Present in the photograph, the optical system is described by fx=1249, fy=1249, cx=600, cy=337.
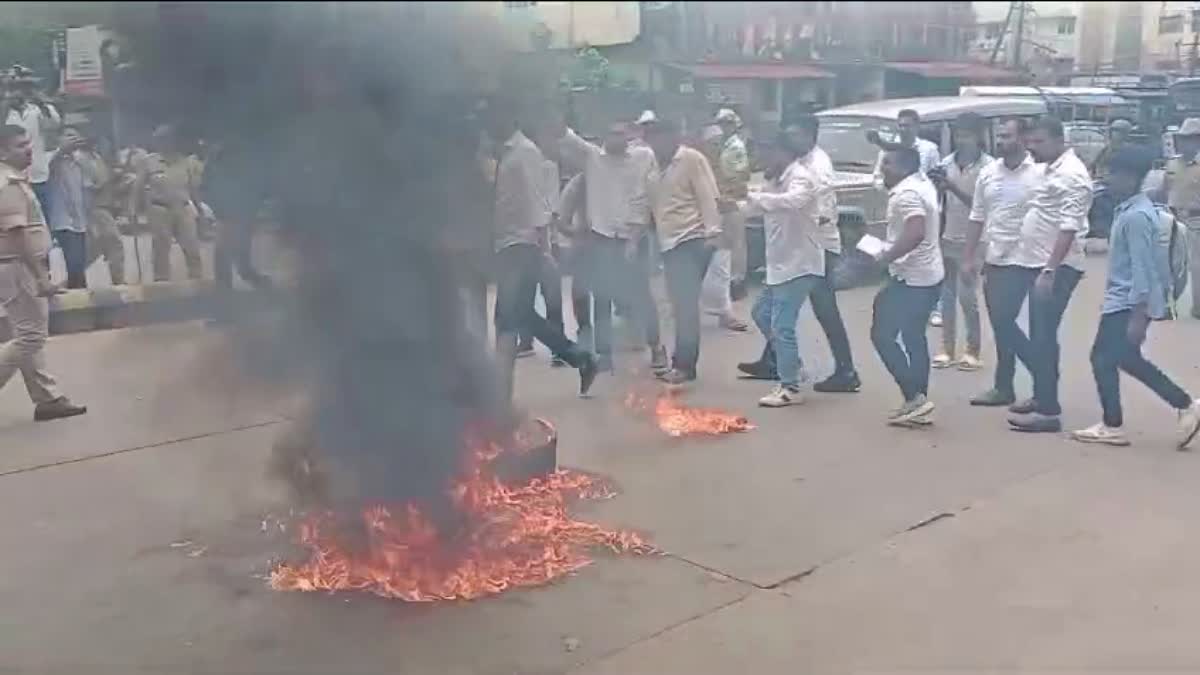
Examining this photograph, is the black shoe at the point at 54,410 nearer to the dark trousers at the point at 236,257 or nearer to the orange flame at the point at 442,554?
the dark trousers at the point at 236,257

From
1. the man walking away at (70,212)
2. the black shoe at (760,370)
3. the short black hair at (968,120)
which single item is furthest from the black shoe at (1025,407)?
the man walking away at (70,212)

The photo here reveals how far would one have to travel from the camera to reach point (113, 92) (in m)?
3.98

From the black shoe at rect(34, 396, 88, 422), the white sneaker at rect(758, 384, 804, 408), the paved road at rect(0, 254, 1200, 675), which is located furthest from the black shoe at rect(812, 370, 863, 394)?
the black shoe at rect(34, 396, 88, 422)

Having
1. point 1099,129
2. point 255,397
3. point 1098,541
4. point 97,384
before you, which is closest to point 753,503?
point 1098,541

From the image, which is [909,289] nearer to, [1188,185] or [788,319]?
[788,319]

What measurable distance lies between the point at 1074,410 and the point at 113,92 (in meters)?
5.22

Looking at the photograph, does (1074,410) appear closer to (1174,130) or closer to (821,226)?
(821,226)

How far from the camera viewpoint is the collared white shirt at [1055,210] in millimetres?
6344

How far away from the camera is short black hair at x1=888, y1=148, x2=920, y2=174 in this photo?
6531 mm

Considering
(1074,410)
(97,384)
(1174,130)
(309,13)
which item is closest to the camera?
(309,13)

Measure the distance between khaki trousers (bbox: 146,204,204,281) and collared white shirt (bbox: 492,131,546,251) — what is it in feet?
5.27

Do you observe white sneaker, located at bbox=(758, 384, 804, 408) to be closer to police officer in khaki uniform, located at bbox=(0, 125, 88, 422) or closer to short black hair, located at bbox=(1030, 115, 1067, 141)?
short black hair, located at bbox=(1030, 115, 1067, 141)

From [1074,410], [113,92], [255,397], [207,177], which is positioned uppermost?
[113,92]

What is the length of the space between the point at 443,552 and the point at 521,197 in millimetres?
2654
